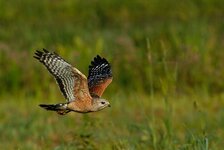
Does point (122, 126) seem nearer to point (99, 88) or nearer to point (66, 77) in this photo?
point (99, 88)

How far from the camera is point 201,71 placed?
1190 cm

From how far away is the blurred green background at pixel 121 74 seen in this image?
7.57 metres

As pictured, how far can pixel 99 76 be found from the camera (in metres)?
6.42

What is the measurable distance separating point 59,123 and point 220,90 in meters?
2.81

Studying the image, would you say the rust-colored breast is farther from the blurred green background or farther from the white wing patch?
the blurred green background

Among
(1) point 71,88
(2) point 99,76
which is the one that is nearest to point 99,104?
(1) point 71,88

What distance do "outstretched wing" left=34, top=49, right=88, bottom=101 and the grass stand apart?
0.79 metres

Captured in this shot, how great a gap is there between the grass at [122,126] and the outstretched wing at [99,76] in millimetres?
363

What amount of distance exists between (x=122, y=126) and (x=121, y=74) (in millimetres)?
3408

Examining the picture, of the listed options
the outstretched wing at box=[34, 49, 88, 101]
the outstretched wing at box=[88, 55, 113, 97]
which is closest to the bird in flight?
the outstretched wing at box=[34, 49, 88, 101]

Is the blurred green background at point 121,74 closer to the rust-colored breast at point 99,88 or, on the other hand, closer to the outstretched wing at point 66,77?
the rust-colored breast at point 99,88

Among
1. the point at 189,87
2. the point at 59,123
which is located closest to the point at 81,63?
the point at 189,87

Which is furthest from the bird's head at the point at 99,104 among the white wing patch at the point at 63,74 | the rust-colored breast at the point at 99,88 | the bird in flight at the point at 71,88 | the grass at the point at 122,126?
the grass at the point at 122,126

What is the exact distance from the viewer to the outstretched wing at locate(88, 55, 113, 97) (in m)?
6.14
